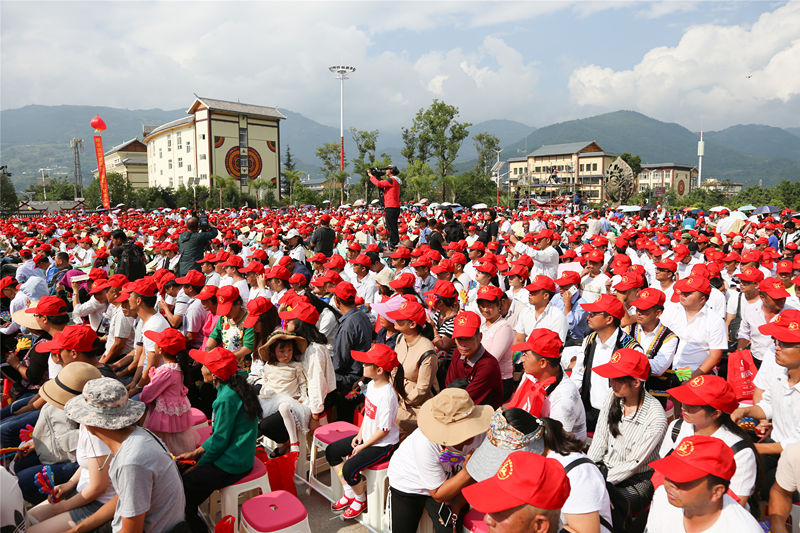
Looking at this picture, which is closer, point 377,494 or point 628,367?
point 628,367

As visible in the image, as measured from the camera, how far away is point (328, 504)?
13.2ft

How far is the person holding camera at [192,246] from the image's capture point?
8.86 metres

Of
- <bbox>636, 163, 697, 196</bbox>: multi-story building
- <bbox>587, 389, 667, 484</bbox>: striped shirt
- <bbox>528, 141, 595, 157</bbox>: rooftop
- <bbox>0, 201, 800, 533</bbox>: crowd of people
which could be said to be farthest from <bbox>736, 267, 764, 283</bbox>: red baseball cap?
<bbox>636, 163, 697, 196</bbox>: multi-story building

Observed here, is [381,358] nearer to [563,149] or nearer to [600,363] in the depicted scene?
[600,363]

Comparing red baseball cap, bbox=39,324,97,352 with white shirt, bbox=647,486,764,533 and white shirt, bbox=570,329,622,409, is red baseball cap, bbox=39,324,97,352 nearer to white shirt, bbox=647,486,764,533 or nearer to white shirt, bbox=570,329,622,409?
white shirt, bbox=570,329,622,409

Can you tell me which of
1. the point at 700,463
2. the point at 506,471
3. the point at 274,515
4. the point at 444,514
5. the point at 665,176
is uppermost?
the point at 665,176

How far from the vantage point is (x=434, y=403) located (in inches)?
115

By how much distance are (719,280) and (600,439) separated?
176 inches

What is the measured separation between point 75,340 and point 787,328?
17.0 ft

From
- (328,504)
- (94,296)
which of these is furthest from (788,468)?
(94,296)

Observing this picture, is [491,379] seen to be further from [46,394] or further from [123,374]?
[123,374]

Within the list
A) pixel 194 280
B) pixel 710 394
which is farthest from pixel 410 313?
pixel 194 280

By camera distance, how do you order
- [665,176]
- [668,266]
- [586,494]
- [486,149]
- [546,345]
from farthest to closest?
1. [665,176]
2. [486,149]
3. [668,266]
4. [546,345]
5. [586,494]

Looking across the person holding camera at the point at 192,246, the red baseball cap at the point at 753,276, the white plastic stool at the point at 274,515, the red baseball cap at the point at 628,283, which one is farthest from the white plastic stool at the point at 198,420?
the red baseball cap at the point at 753,276
